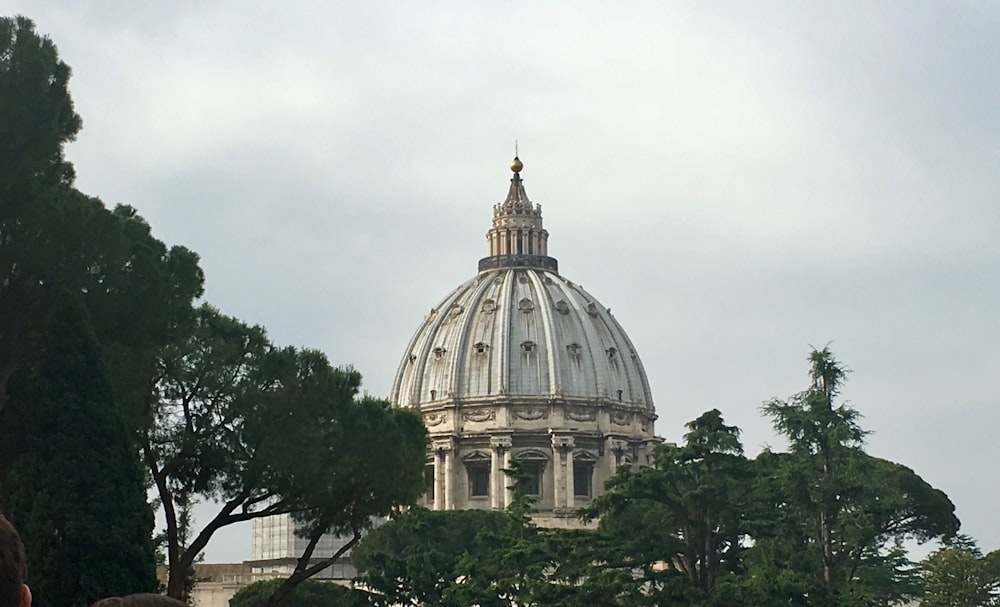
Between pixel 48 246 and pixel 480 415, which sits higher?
pixel 480 415

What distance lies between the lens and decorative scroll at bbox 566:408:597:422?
4254 inches

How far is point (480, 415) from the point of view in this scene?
108m

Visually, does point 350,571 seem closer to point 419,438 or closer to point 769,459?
point 769,459

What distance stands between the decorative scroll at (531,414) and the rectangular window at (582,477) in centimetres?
385

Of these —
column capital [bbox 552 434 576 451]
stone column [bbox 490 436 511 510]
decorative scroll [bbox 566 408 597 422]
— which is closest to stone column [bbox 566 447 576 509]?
column capital [bbox 552 434 576 451]

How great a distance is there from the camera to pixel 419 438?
30172 millimetres

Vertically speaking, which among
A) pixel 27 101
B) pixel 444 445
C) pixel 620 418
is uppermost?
pixel 620 418

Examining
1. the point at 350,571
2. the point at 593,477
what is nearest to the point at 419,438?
the point at 350,571

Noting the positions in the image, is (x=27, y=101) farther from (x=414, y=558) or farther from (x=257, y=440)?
(x=414, y=558)

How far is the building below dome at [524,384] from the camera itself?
349ft

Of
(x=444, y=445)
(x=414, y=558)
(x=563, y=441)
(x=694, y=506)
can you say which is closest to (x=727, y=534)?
(x=694, y=506)

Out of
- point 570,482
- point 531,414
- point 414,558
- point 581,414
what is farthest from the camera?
point 581,414

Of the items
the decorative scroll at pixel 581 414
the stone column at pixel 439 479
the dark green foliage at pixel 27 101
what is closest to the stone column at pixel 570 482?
the decorative scroll at pixel 581 414

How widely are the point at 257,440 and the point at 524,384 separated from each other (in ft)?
277
